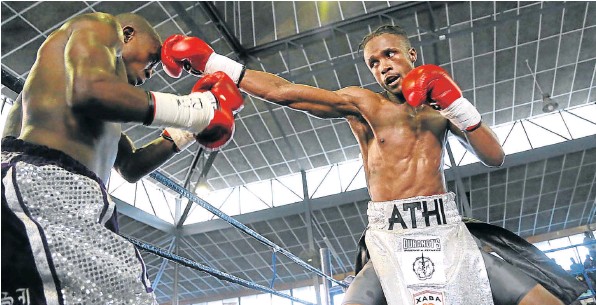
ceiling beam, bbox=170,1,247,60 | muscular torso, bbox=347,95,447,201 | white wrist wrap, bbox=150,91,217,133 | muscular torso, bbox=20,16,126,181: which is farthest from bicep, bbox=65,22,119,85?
ceiling beam, bbox=170,1,247,60

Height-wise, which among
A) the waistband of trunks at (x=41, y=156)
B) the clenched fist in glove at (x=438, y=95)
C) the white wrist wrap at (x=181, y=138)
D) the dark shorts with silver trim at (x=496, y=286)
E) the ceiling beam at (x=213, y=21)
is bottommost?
the dark shorts with silver trim at (x=496, y=286)

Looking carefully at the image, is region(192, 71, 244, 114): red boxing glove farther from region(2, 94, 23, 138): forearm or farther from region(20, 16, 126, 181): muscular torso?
region(2, 94, 23, 138): forearm

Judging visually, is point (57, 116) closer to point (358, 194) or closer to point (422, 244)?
point (422, 244)

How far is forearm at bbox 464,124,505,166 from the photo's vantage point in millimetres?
1821

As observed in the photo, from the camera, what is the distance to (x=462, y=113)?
1.75 meters

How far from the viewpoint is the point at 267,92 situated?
1.80 m

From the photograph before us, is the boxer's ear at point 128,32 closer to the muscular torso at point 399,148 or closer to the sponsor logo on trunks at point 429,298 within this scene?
the muscular torso at point 399,148

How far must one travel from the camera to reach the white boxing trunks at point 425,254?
62.7 inches

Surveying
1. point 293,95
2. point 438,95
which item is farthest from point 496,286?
point 293,95

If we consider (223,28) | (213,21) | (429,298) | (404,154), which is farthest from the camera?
(223,28)

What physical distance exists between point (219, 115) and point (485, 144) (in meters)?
1.07

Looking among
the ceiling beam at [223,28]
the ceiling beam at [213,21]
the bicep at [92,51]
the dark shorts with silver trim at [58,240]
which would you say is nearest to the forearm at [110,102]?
the bicep at [92,51]

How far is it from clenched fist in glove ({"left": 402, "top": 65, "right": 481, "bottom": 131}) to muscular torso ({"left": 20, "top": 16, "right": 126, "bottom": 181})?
3.35ft

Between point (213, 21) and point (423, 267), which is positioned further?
point (213, 21)
